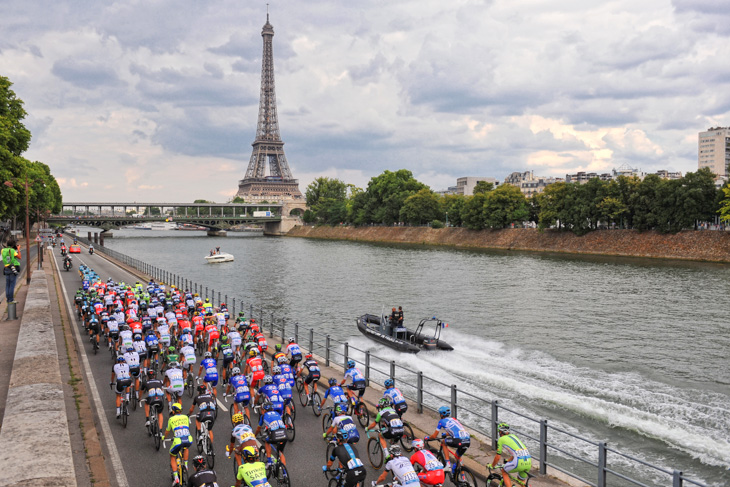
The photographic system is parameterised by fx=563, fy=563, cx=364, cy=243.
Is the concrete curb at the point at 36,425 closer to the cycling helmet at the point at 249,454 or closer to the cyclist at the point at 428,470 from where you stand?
the cycling helmet at the point at 249,454

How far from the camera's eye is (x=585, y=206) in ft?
314

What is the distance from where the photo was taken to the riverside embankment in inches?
3110

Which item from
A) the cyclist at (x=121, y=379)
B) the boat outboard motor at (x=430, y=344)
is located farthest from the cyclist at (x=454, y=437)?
the boat outboard motor at (x=430, y=344)

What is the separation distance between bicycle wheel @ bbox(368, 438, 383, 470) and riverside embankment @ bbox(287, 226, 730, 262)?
77.3 metres

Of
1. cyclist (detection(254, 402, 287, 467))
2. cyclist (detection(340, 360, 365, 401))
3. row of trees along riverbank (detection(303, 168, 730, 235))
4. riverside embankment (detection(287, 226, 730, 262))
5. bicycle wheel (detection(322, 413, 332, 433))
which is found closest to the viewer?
cyclist (detection(254, 402, 287, 467))

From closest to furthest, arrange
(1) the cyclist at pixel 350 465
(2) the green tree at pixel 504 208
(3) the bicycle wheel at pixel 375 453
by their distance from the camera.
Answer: (1) the cyclist at pixel 350 465, (3) the bicycle wheel at pixel 375 453, (2) the green tree at pixel 504 208

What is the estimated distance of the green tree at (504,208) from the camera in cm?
11238

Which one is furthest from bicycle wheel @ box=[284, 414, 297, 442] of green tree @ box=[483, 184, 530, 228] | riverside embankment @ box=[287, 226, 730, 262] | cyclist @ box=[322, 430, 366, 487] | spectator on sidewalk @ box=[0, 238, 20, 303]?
green tree @ box=[483, 184, 530, 228]

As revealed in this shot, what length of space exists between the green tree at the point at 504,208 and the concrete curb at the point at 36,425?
101967mm

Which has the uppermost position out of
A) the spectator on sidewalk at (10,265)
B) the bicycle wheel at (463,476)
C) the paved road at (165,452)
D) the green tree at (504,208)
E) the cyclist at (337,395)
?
the green tree at (504,208)

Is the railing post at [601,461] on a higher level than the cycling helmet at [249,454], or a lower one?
lower

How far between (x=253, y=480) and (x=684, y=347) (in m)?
30.2

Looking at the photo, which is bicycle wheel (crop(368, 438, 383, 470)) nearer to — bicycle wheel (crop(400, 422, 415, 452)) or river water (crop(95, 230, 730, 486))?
bicycle wheel (crop(400, 422, 415, 452))

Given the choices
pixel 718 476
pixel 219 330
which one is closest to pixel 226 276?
pixel 219 330
